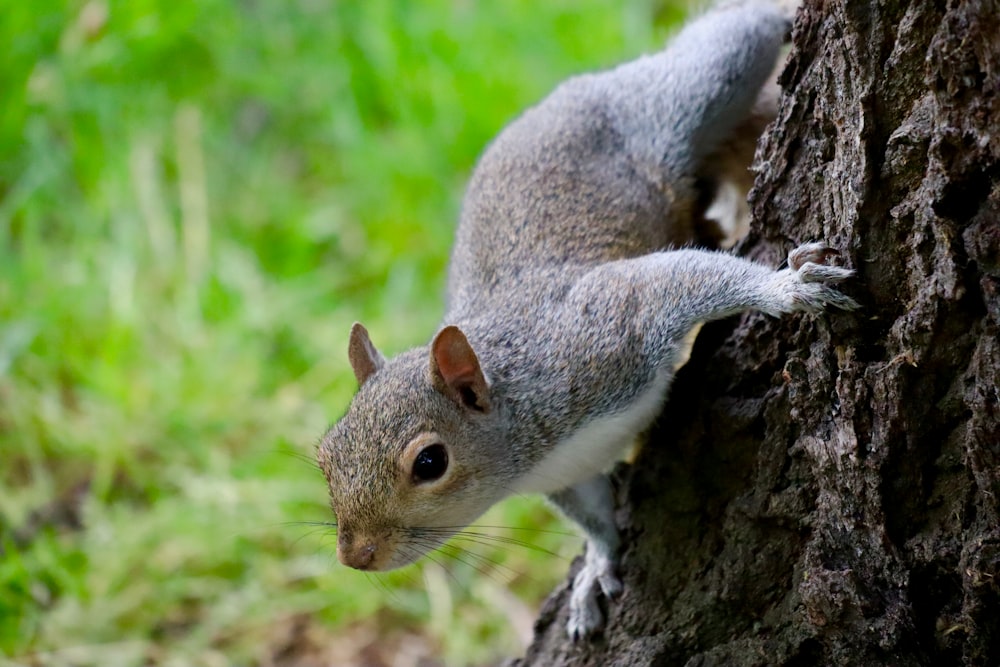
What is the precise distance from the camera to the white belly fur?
2.14 m

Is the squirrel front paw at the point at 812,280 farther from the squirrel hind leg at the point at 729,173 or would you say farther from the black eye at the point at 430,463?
the squirrel hind leg at the point at 729,173

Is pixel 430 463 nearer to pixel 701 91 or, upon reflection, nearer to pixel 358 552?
pixel 358 552

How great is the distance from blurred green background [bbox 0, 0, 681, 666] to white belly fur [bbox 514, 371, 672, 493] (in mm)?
849

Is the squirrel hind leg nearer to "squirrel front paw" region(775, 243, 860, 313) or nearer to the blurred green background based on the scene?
"squirrel front paw" region(775, 243, 860, 313)

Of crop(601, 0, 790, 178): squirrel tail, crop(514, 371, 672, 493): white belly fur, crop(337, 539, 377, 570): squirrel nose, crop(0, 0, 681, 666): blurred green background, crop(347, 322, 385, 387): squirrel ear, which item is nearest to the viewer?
crop(337, 539, 377, 570): squirrel nose

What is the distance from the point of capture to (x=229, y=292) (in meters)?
4.46

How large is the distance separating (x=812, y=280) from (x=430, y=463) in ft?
2.72

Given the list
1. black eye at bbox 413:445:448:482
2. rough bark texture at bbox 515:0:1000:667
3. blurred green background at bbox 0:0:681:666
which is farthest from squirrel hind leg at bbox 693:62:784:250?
blurred green background at bbox 0:0:681:666

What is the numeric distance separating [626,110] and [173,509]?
217 centimetres

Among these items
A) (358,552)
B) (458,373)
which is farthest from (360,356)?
(358,552)

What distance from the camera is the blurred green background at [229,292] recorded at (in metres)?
3.50

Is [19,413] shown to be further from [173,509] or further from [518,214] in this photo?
[518,214]

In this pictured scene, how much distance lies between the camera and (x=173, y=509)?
365 centimetres

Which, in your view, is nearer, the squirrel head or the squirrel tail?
the squirrel head
